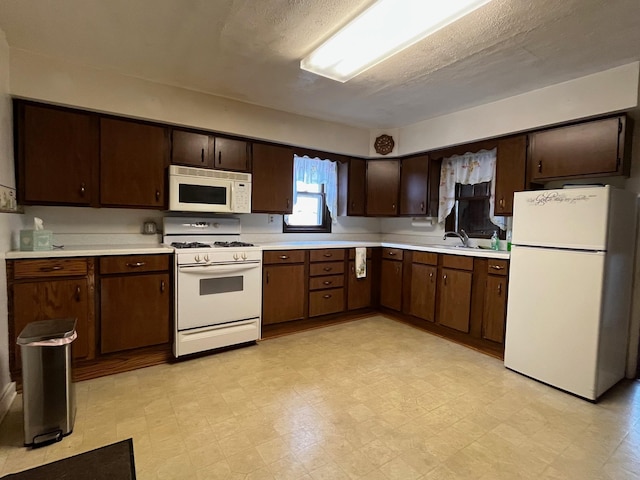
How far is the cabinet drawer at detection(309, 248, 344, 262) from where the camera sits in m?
3.76

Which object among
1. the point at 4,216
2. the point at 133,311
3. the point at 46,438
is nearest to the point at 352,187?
the point at 133,311

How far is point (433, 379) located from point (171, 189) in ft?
9.29

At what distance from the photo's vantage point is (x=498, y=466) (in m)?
1.72

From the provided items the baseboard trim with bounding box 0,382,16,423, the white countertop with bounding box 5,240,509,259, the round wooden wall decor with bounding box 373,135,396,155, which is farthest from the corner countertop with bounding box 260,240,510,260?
the baseboard trim with bounding box 0,382,16,423

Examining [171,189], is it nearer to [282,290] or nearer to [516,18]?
[282,290]

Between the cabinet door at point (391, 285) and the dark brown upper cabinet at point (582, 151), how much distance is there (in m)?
1.77

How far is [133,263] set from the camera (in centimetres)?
269

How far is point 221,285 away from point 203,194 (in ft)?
2.99

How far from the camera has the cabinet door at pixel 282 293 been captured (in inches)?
136

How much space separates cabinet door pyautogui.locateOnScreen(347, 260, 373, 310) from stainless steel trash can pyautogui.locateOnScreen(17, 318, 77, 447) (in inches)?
113

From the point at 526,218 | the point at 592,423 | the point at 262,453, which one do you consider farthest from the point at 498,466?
the point at 526,218

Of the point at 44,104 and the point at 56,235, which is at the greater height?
the point at 44,104

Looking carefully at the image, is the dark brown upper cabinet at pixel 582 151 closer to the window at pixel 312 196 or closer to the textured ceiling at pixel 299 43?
the textured ceiling at pixel 299 43

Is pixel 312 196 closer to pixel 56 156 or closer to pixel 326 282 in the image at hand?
pixel 326 282
